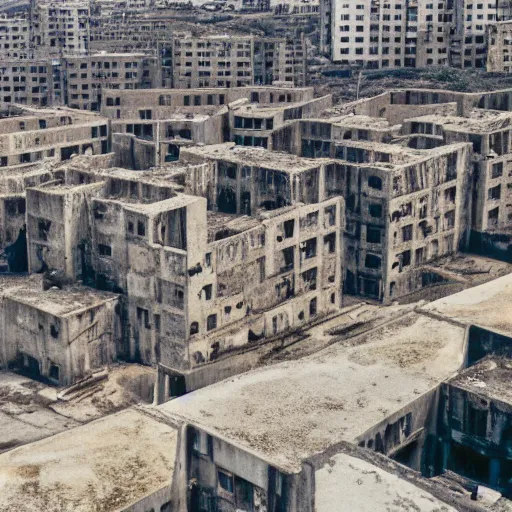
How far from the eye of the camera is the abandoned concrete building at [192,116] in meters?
90.8

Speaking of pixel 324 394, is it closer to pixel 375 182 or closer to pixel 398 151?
pixel 375 182

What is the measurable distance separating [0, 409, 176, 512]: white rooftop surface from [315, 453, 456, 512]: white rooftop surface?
889 centimetres

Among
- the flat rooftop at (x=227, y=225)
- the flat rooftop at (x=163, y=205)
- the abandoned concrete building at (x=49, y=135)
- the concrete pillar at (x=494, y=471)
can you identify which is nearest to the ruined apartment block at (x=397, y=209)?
the flat rooftop at (x=227, y=225)

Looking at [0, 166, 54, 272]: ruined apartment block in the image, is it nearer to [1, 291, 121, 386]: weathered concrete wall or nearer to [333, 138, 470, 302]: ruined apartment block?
[1, 291, 121, 386]: weathered concrete wall

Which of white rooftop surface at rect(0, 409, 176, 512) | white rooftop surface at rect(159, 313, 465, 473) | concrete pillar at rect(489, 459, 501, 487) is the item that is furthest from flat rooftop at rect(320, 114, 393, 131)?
white rooftop surface at rect(0, 409, 176, 512)

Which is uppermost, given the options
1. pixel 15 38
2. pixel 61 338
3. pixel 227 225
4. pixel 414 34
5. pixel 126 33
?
pixel 414 34

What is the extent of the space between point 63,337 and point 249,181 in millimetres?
18596

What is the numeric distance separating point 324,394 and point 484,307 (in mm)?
15577

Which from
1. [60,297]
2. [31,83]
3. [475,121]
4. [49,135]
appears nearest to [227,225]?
[60,297]

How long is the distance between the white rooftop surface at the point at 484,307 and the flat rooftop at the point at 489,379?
3319 millimetres

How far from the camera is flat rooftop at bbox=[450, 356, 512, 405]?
52.9 metres

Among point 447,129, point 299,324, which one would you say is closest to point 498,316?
point 299,324

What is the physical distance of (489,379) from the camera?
54.8 metres

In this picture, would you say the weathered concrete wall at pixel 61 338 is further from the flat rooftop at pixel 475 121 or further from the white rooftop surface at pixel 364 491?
the flat rooftop at pixel 475 121
